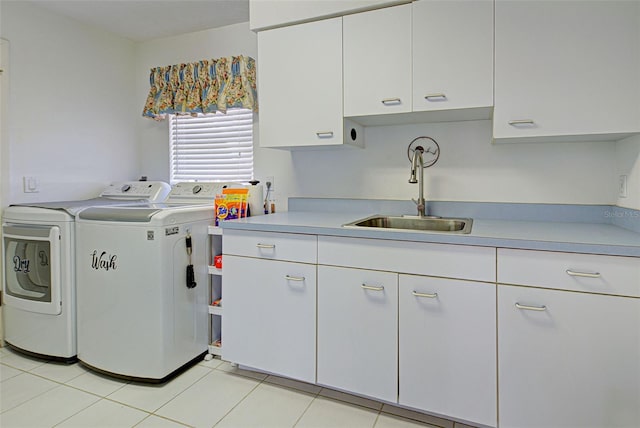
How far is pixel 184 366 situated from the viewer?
215 centimetres

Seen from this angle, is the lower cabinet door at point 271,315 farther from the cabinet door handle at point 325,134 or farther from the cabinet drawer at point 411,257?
the cabinet door handle at point 325,134

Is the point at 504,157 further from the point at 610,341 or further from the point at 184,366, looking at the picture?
the point at 184,366

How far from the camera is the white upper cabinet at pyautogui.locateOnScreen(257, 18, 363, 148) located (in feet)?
6.63

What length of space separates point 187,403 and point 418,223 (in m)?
1.53

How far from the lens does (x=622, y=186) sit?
5.76 feet

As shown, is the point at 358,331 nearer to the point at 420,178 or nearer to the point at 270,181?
the point at 420,178

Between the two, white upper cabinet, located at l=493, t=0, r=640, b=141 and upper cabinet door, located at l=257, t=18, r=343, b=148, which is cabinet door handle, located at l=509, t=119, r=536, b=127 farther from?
upper cabinet door, located at l=257, t=18, r=343, b=148

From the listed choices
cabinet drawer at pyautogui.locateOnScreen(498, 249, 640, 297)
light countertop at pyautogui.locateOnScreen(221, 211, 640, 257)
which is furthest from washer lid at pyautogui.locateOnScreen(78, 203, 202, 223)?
cabinet drawer at pyautogui.locateOnScreen(498, 249, 640, 297)

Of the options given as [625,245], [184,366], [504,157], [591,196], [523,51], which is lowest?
[184,366]

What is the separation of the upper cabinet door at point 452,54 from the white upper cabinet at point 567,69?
0.18 ft

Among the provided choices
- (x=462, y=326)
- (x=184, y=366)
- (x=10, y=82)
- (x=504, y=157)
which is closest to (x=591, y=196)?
(x=504, y=157)

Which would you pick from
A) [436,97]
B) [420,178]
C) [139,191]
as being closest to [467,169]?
[420,178]

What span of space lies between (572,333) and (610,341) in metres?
0.12

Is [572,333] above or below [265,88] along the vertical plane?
below
